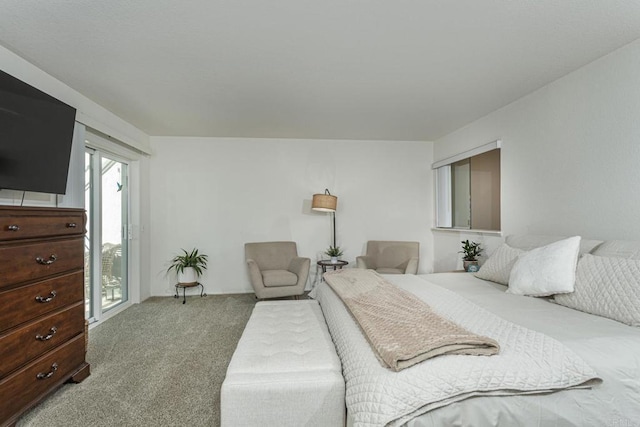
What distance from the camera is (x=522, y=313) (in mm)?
1932

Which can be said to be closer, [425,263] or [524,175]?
[524,175]

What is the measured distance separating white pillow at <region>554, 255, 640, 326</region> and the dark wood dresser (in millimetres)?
3295

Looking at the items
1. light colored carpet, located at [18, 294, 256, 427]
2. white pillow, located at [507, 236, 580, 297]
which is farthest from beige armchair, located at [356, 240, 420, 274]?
white pillow, located at [507, 236, 580, 297]

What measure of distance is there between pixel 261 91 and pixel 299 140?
2.03m

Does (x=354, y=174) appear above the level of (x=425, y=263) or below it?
above

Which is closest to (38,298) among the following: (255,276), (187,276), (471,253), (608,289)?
(255,276)

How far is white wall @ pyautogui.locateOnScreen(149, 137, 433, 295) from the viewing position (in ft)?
16.4

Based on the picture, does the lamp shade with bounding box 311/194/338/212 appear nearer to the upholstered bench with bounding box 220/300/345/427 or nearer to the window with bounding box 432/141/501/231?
the window with bounding box 432/141/501/231

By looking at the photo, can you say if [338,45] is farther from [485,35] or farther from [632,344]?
[632,344]

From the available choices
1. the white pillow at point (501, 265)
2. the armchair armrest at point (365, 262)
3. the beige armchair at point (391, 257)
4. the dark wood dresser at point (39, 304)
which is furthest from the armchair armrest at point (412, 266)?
the dark wood dresser at point (39, 304)

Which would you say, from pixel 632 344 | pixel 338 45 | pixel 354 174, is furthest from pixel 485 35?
pixel 354 174

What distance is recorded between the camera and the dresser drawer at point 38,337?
69.6 inches

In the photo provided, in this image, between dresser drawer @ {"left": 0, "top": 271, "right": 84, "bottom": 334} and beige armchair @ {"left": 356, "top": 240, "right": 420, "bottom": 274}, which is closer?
dresser drawer @ {"left": 0, "top": 271, "right": 84, "bottom": 334}

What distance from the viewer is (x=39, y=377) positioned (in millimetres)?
1993
